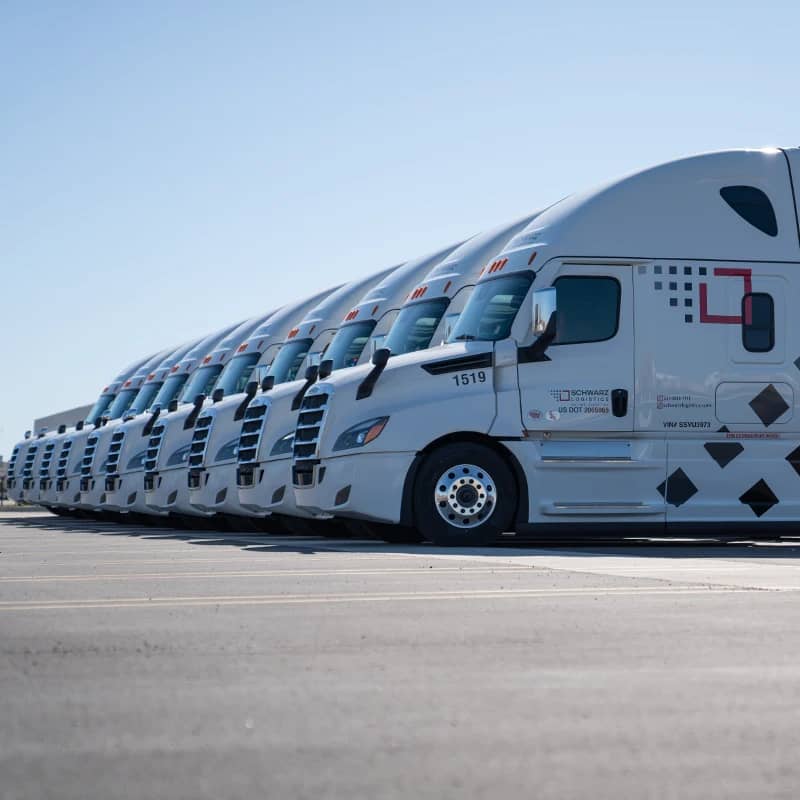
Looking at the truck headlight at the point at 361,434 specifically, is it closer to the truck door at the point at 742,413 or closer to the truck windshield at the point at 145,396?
the truck door at the point at 742,413

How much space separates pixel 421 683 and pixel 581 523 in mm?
11252

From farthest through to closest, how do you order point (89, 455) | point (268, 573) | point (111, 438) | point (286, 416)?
point (89, 455), point (111, 438), point (286, 416), point (268, 573)

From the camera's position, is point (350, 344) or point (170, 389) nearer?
point (350, 344)

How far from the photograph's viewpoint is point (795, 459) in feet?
57.6

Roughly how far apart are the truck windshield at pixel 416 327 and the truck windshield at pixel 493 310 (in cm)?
147

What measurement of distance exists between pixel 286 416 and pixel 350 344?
1576 mm

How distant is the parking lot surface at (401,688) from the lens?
4.25 meters

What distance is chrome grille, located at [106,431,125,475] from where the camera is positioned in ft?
99.1

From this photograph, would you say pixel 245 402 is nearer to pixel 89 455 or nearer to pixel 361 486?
pixel 361 486

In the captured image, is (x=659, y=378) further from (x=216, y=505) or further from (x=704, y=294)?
(x=216, y=505)

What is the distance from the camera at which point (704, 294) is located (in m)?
17.6

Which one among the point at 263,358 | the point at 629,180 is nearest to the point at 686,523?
the point at 629,180

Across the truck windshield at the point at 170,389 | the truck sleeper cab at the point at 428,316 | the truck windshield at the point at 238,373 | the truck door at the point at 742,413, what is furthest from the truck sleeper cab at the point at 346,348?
the truck windshield at the point at 170,389

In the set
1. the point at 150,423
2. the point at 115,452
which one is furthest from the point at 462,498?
the point at 115,452
